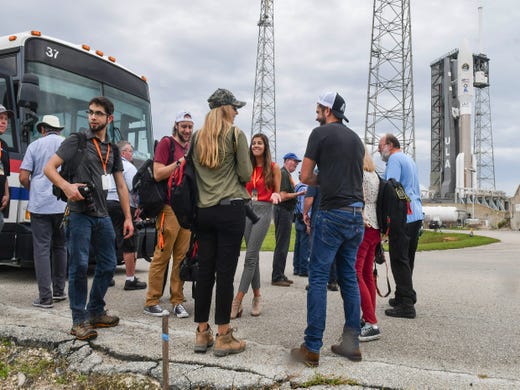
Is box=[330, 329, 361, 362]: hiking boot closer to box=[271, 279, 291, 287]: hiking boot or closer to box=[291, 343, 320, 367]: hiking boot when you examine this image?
box=[291, 343, 320, 367]: hiking boot

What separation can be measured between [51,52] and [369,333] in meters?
5.60

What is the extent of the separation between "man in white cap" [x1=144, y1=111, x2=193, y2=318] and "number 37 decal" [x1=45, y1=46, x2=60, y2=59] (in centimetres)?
308

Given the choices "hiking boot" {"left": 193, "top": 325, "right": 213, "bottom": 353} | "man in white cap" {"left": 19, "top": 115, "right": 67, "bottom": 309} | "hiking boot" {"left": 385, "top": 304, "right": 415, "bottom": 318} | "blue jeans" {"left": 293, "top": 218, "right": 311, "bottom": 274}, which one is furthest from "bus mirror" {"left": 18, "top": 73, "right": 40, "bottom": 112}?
"hiking boot" {"left": 385, "top": 304, "right": 415, "bottom": 318}

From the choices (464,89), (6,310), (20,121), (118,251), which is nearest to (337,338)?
(6,310)

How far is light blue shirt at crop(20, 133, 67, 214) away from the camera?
16.5 feet

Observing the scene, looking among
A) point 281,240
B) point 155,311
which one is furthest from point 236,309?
point 281,240

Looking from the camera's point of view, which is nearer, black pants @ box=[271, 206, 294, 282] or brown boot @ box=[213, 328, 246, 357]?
brown boot @ box=[213, 328, 246, 357]

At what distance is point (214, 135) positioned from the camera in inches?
137

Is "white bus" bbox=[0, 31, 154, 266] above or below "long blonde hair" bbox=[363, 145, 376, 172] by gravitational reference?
above

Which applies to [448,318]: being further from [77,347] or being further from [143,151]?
[143,151]

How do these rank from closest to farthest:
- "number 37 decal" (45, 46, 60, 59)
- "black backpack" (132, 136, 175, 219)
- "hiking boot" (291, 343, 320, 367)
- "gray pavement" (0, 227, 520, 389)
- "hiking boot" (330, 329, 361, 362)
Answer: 1. "gray pavement" (0, 227, 520, 389)
2. "hiking boot" (291, 343, 320, 367)
3. "hiking boot" (330, 329, 361, 362)
4. "black backpack" (132, 136, 175, 219)
5. "number 37 decal" (45, 46, 60, 59)

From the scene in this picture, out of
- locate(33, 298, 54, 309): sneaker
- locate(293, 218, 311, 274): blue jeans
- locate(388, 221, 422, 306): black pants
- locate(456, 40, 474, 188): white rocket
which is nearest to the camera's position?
locate(388, 221, 422, 306): black pants

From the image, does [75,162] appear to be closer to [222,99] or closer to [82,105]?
[222,99]

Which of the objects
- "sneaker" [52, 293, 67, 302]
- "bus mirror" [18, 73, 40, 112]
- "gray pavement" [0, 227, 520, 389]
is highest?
"bus mirror" [18, 73, 40, 112]
